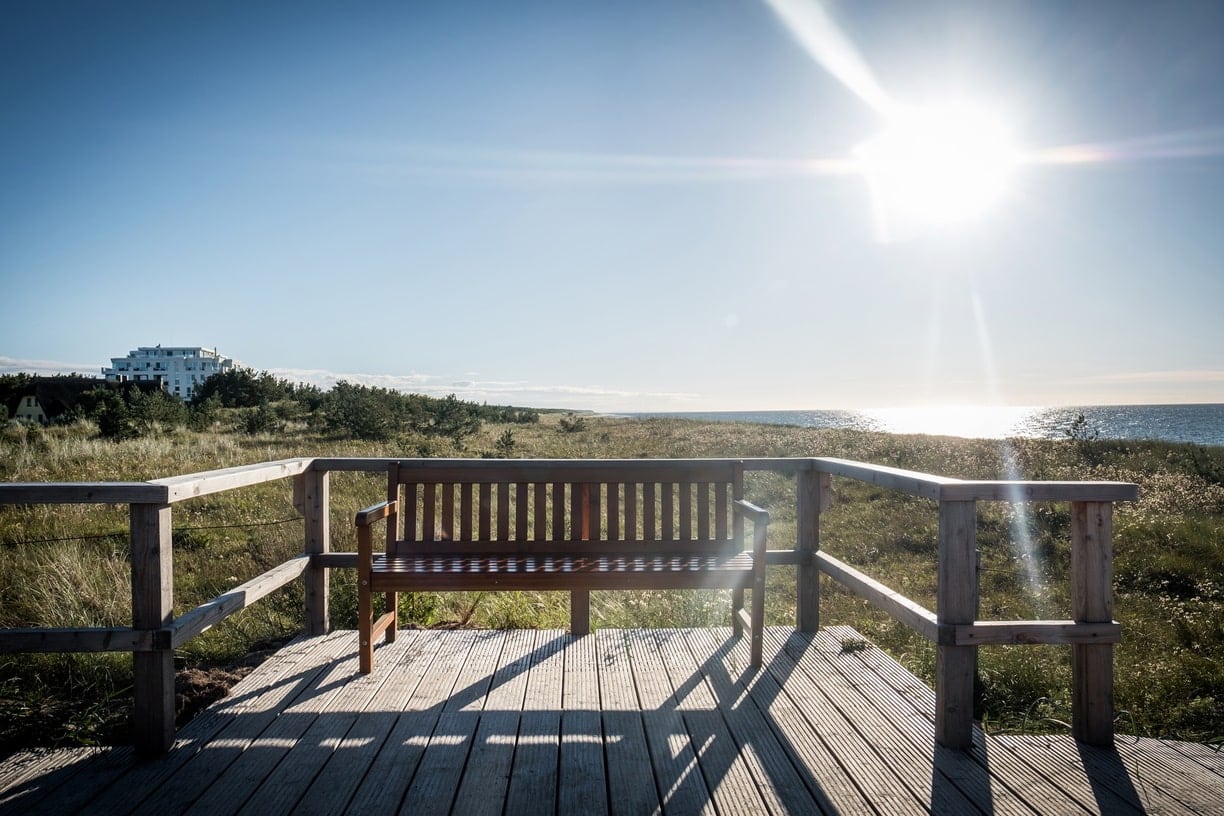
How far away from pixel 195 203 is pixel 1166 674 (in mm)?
12020

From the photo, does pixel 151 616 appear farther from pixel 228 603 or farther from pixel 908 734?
pixel 908 734

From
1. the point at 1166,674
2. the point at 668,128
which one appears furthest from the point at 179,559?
the point at 1166,674

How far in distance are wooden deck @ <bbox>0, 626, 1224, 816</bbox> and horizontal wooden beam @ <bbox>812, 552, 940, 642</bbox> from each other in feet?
1.40

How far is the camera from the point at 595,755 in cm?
240

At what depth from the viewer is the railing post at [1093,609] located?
249cm

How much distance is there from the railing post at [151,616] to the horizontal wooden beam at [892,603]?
9.28 feet

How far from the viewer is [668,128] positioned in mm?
8562

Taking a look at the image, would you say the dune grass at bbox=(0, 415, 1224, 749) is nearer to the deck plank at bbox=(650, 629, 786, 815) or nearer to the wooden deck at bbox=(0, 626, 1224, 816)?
the wooden deck at bbox=(0, 626, 1224, 816)

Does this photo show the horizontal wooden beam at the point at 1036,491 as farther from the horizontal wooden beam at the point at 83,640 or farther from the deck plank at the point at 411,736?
the horizontal wooden beam at the point at 83,640

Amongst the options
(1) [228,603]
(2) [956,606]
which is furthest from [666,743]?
(1) [228,603]

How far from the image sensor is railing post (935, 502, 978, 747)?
8.05 ft

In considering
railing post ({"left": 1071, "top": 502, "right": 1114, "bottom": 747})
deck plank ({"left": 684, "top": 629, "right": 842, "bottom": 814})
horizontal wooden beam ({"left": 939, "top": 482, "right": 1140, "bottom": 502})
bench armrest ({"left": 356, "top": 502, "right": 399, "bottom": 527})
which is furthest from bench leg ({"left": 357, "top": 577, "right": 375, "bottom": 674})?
railing post ({"left": 1071, "top": 502, "right": 1114, "bottom": 747})

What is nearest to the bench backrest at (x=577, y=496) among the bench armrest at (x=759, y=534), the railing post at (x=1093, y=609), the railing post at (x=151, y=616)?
the bench armrest at (x=759, y=534)

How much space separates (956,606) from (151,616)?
117 inches
